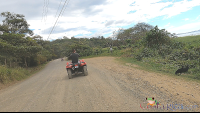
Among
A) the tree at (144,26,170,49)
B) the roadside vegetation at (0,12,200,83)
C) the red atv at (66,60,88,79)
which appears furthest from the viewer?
the tree at (144,26,170,49)

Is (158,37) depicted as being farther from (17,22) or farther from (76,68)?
(17,22)

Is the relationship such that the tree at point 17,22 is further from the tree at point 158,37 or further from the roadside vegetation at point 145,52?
the tree at point 158,37

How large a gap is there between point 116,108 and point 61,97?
2290 millimetres

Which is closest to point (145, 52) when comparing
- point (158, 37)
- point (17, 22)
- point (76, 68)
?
point (158, 37)

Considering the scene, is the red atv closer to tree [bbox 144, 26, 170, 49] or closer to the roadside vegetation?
the roadside vegetation

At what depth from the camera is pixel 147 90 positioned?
499 cm

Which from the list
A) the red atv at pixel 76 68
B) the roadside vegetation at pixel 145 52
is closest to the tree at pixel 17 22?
the roadside vegetation at pixel 145 52

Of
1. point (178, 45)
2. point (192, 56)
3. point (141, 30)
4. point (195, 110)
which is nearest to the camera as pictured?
point (195, 110)

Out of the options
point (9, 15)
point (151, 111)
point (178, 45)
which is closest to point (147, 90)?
point (151, 111)

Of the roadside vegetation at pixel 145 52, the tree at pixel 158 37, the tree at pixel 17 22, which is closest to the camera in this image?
the roadside vegetation at pixel 145 52

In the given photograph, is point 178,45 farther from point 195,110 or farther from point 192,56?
point 195,110

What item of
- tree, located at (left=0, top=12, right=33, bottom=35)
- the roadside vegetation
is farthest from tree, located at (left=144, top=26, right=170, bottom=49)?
tree, located at (left=0, top=12, right=33, bottom=35)

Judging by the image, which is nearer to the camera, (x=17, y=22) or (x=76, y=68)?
(x=76, y=68)

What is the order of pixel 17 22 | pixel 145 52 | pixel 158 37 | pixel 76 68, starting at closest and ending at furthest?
pixel 76 68 < pixel 145 52 < pixel 158 37 < pixel 17 22
